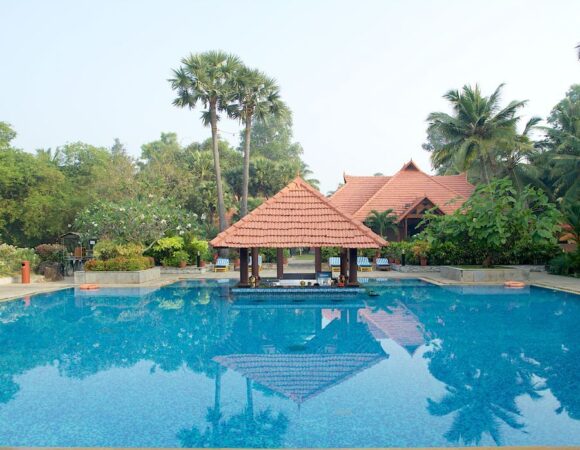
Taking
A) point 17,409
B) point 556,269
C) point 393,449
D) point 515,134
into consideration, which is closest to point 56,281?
point 17,409

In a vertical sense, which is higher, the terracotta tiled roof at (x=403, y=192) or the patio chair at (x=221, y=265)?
the terracotta tiled roof at (x=403, y=192)

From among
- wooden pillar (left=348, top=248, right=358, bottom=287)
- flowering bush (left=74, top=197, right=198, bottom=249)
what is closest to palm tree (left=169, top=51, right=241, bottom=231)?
flowering bush (left=74, top=197, right=198, bottom=249)

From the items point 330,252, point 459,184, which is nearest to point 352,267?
point 330,252

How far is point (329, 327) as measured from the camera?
13484mm

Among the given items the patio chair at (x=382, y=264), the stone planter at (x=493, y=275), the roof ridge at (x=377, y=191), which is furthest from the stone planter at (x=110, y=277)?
the roof ridge at (x=377, y=191)

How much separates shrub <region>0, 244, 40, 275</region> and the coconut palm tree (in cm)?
1920

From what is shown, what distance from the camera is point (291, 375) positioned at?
8992mm

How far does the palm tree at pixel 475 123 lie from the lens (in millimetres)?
32875

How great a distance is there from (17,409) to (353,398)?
4930 mm

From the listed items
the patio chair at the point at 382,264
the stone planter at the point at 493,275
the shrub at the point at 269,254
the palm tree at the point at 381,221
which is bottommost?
Result: the stone planter at the point at 493,275

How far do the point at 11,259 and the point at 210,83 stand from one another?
14.5 meters

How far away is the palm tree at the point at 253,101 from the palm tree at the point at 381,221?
25.8 ft

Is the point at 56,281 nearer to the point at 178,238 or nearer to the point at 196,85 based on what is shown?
the point at 178,238

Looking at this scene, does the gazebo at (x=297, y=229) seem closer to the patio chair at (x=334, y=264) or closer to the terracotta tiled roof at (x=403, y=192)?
the patio chair at (x=334, y=264)
